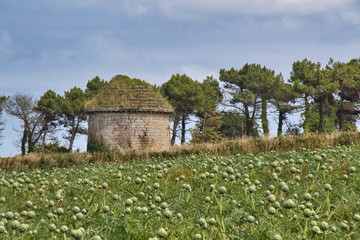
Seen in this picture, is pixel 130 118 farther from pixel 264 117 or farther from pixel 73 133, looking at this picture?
pixel 264 117

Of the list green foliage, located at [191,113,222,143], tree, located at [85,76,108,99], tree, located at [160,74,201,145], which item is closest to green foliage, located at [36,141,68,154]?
tree, located at [85,76,108,99]

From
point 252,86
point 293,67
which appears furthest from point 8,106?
point 293,67

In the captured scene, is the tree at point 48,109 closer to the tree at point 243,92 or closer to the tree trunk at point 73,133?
the tree trunk at point 73,133

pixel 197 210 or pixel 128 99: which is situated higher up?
pixel 128 99

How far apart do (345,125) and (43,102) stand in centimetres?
4451

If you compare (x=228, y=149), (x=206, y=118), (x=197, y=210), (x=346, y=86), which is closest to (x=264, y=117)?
(x=206, y=118)

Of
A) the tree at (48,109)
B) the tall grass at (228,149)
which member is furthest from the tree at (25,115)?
the tall grass at (228,149)

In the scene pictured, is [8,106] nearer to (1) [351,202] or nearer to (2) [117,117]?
(2) [117,117]

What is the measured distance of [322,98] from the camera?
162 feet

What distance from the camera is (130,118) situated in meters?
26.7

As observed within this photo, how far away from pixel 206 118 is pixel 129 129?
22893 millimetres

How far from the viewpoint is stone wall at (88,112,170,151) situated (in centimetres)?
2662

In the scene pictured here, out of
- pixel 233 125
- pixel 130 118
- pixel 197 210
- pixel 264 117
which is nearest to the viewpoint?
pixel 197 210

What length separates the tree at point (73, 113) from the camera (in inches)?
1729
